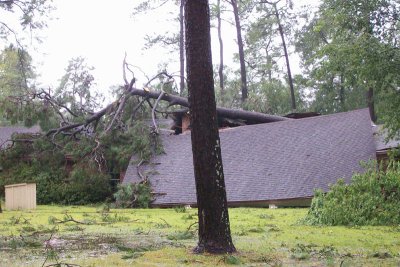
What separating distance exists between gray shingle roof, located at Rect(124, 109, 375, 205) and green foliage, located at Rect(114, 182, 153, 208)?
0.38m

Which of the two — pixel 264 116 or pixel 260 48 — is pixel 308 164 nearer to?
pixel 264 116

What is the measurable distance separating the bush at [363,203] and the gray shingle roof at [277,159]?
5.31 metres

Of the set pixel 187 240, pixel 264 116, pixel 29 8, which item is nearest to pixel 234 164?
pixel 264 116

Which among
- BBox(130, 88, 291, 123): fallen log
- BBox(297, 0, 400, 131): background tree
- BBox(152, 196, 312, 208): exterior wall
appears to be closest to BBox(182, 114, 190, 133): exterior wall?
BBox(130, 88, 291, 123): fallen log

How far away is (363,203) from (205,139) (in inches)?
207

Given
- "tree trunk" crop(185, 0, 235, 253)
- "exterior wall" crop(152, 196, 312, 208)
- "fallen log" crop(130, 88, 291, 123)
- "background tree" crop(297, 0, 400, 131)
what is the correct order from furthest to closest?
"fallen log" crop(130, 88, 291, 123) < "exterior wall" crop(152, 196, 312, 208) < "background tree" crop(297, 0, 400, 131) < "tree trunk" crop(185, 0, 235, 253)

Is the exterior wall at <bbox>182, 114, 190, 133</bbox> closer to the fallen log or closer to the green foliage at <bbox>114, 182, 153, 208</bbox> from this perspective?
the fallen log

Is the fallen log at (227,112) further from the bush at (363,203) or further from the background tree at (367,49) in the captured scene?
the bush at (363,203)

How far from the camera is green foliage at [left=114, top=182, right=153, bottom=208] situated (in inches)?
695

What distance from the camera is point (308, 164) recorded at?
17.1m

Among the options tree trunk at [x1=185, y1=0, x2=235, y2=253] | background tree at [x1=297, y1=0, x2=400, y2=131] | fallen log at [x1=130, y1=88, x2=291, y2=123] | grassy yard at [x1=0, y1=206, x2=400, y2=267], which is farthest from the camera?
fallen log at [x1=130, y1=88, x2=291, y2=123]

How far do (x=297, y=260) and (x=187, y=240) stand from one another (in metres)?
2.21

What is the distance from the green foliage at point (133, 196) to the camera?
17.6 m

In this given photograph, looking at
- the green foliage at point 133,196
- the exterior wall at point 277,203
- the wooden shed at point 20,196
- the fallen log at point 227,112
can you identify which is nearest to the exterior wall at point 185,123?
the fallen log at point 227,112
